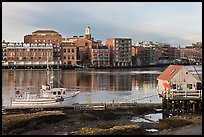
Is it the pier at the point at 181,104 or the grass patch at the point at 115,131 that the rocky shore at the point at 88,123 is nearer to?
the grass patch at the point at 115,131

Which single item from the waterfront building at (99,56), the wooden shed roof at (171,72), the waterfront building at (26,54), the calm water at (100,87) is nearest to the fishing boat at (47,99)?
the calm water at (100,87)

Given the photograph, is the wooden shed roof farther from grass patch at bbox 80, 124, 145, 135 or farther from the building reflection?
grass patch at bbox 80, 124, 145, 135

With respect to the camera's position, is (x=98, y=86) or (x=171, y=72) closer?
(x=171, y=72)

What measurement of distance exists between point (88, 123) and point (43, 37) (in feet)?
440

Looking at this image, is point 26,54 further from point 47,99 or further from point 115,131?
point 115,131

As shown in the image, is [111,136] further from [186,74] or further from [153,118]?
[186,74]

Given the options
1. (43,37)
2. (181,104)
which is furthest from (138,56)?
(181,104)

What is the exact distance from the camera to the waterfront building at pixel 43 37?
152 metres

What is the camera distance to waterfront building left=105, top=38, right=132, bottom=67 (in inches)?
5773

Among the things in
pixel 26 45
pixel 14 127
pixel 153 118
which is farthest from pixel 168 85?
pixel 26 45

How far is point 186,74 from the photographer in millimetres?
35812

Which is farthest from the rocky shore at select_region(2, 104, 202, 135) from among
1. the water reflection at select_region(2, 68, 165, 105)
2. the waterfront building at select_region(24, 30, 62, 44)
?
the waterfront building at select_region(24, 30, 62, 44)

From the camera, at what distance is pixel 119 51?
14775 cm

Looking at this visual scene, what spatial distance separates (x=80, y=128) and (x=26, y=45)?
11393cm
